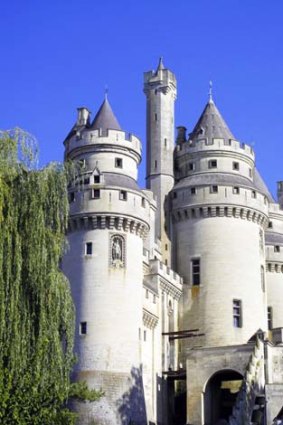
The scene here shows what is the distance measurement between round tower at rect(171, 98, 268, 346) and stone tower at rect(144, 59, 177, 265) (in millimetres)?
770

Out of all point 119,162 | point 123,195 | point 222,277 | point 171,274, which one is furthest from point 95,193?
point 222,277

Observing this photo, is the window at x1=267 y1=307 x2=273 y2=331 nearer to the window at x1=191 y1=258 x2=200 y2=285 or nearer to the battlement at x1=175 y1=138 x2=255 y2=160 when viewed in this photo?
the window at x1=191 y1=258 x2=200 y2=285

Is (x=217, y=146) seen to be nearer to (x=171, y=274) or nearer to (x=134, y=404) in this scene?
(x=171, y=274)

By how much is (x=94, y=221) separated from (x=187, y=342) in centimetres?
1063

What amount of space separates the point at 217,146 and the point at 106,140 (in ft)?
29.5

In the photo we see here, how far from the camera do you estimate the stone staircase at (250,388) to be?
43.5 m

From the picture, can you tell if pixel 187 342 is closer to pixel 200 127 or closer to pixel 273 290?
pixel 273 290

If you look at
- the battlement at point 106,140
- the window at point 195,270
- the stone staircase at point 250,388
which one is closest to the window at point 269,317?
the window at point 195,270

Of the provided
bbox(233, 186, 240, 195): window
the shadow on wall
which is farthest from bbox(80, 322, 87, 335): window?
bbox(233, 186, 240, 195): window

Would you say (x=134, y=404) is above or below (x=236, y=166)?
below

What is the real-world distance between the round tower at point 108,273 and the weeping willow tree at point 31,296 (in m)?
15.2

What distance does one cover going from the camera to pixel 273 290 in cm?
5897

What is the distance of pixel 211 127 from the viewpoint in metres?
56.5

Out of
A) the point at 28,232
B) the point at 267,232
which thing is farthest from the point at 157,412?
the point at 28,232
